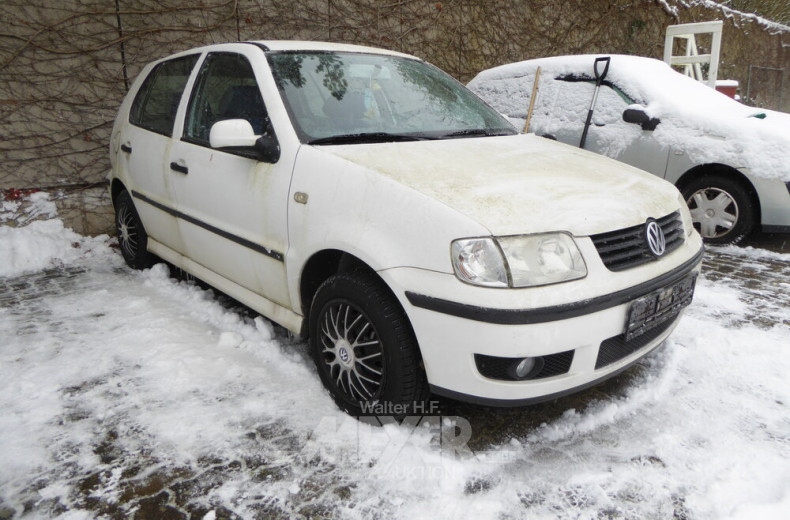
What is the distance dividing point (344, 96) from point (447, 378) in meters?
1.53

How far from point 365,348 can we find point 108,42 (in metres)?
4.54

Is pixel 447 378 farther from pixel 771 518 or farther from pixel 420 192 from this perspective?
pixel 771 518

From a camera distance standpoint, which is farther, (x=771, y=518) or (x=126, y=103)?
(x=126, y=103)

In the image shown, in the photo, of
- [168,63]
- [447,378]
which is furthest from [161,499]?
[168,63]

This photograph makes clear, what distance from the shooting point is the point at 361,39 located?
681cm

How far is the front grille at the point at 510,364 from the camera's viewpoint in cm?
199

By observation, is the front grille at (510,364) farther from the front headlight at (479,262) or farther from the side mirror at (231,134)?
the side mirror at (231,134)

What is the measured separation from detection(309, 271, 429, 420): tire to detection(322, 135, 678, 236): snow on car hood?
0.46 m

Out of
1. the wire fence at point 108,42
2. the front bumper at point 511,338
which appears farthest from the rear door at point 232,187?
the wire fence at point 108,42

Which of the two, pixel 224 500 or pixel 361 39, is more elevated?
pixel 361 39

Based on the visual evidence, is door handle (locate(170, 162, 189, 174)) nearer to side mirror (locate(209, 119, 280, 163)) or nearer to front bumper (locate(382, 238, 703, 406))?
side mirror (locate(209, 119, 280, 163))

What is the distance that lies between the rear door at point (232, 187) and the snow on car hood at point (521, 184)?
16.8 inches

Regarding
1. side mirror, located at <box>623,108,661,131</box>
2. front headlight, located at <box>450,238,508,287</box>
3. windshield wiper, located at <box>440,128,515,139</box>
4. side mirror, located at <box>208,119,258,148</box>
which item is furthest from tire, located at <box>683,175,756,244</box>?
side mirror, located at <box>208,119,258,148</box>

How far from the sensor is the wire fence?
487 centimetres
